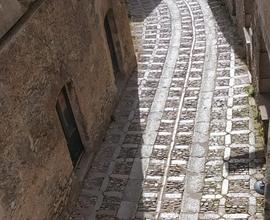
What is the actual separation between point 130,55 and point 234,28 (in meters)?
3.71

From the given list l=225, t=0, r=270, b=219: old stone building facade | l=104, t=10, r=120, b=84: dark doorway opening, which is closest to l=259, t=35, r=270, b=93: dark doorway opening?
l=225, t=0, r=270, b=219: old stone building facade

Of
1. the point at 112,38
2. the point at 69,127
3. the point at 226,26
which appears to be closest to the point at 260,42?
the point at 69,127

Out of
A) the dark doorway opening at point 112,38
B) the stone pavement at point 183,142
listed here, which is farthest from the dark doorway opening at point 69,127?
the dark doorway opening at point 112,38

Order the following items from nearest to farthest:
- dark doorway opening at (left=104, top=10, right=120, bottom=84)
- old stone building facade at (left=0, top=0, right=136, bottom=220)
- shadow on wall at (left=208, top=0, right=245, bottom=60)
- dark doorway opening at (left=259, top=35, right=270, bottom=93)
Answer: old stone building facade at (left=0, top=0, right=136, bottom=220)
dark doorway opening at (left=259, top=35, right=270, bottom=93)
dark doorway opening at (left=104, top=10, right=120, bottom=84)
shadow on wall at (left=208, top=0, right=245, bottom=60)

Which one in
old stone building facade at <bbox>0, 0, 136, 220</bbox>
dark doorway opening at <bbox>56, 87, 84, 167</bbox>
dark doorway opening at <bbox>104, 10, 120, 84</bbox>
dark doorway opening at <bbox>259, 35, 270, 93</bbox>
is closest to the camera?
→ old stone building facade at <bbox>0, 0, 136, 220</bbox>

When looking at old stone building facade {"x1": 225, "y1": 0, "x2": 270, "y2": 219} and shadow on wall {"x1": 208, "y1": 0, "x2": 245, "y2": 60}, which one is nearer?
old stone building facade {"x1": 225, "y1": 0, "x2": 270, "y2": 219}

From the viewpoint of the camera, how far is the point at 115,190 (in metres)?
8.62

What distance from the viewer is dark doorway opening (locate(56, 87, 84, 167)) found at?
8469 millimetres

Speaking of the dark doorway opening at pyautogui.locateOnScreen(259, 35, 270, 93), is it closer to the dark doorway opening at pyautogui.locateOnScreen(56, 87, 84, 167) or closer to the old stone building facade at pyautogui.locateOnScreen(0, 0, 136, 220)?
the old stone building facade at pyautogui.locateOnScreen(0, 0, 136, 220)

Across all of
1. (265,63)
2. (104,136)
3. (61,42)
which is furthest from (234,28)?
(61,42)

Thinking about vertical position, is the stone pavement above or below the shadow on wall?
below

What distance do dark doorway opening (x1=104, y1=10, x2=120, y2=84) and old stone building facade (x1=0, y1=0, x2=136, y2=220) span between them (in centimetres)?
51

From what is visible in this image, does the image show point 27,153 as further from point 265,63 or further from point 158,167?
point 265,63

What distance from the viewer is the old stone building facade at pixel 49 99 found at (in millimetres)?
6480
